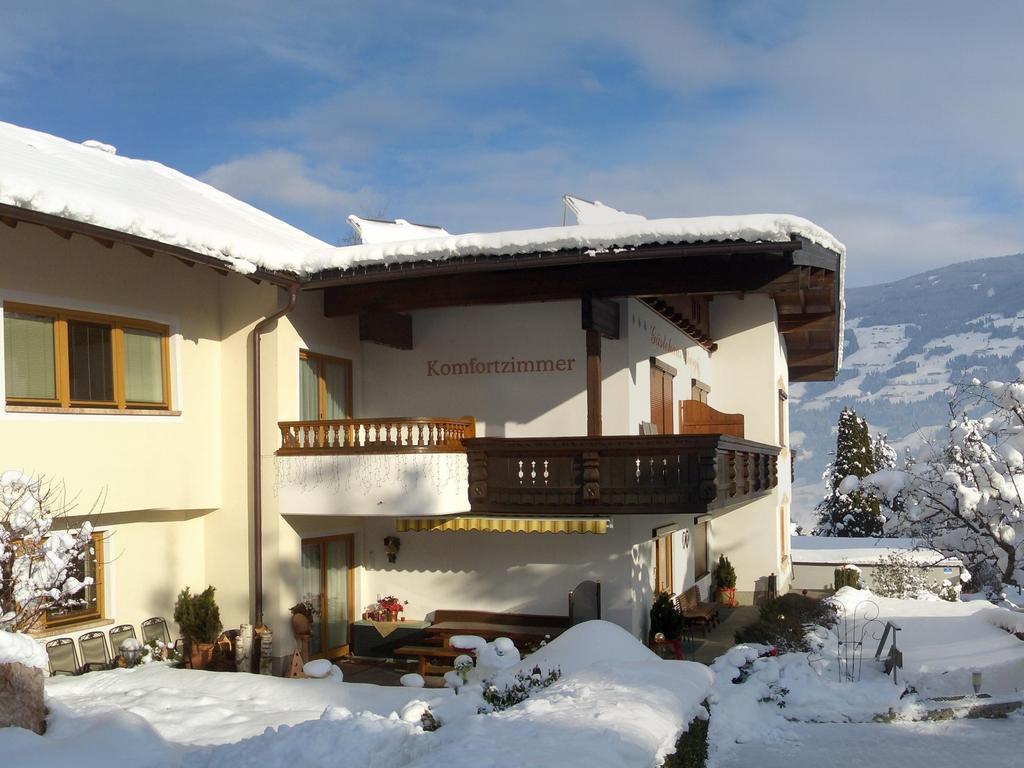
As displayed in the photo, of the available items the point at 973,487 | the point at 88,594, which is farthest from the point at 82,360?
the point at 973,487

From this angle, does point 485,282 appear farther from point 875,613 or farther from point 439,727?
point 875,613

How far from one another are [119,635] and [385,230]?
9.87 metres

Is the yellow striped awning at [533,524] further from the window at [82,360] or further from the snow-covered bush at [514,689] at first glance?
the snow-covered bush at [514,689]

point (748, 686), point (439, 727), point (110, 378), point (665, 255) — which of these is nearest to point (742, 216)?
point (665, 255)

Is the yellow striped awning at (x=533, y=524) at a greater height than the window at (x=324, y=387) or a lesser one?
lesser

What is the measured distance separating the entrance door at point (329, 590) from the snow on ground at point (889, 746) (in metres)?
6.97

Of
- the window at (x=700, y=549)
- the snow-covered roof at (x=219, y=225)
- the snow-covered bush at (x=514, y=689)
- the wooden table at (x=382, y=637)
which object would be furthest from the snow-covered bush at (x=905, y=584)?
the snow-covered bush at (x=514, y=689)

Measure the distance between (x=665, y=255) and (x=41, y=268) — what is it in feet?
26.2

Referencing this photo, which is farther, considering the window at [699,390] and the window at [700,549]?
the window at [700,549]

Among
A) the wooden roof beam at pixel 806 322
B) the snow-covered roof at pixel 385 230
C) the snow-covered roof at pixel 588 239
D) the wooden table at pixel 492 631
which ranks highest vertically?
the snow-covered roof at pixel 385 230

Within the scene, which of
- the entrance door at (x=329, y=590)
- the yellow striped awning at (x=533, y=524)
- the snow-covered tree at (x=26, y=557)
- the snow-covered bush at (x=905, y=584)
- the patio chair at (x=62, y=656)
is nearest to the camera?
the snow-covered tree at (x=26, y=557)

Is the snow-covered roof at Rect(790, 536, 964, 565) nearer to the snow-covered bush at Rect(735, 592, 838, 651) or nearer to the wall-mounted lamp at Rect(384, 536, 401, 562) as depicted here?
the snow-covered bush at Rect(735, 592, 838, 651)

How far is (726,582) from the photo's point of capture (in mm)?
24172

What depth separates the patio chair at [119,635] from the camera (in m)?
13.9
